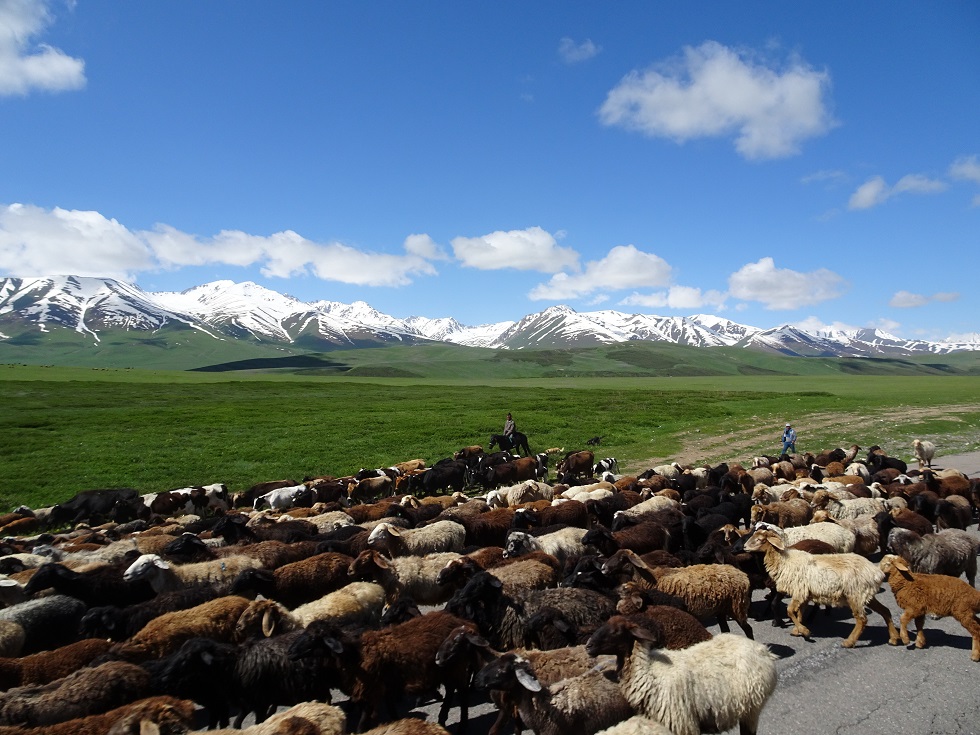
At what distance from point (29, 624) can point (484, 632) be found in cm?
646

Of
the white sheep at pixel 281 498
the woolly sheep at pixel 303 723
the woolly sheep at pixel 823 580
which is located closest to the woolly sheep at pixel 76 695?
the woolly sheep at pixel 303 723

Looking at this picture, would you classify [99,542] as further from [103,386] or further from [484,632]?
[103,386]

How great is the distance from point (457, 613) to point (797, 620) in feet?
17.2

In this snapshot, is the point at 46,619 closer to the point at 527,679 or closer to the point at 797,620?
the point at 527,679

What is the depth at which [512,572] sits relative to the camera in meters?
9.22

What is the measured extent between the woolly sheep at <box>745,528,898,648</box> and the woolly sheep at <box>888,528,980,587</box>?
1968 mm

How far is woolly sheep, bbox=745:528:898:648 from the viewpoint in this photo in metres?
8.20

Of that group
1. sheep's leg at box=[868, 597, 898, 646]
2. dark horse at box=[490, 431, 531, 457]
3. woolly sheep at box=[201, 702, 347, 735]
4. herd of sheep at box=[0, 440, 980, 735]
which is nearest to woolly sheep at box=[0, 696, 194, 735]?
herd of sheep at box=[0, 440, 980, 735]

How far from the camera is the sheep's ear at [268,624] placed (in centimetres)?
721

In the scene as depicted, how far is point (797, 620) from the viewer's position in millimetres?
8492

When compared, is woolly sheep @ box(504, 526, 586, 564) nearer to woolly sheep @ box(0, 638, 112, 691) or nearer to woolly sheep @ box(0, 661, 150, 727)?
woolly sheep @ box(0, 661, 150, 727)

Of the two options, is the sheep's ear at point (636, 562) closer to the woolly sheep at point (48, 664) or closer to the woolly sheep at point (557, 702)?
the woolly sheep at point (557, 702)

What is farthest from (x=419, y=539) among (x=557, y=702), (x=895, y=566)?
(x=895, y=566)

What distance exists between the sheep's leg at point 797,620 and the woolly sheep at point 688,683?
3020mm
